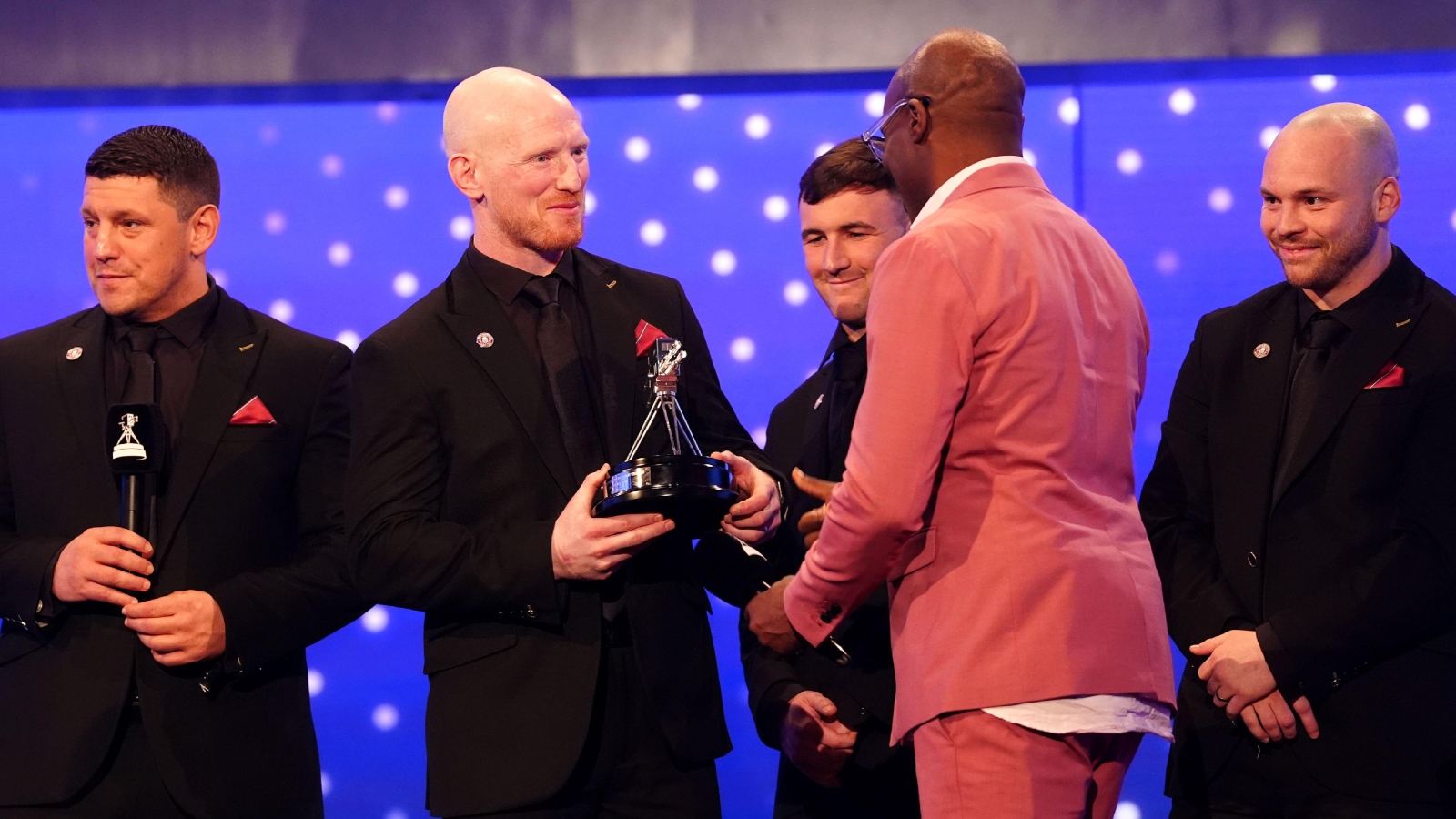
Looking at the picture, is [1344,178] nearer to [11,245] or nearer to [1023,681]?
[1023,681]

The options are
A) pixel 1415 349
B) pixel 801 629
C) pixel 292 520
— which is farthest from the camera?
pixel 292 520

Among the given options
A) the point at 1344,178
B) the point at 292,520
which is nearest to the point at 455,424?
the point at 292,520

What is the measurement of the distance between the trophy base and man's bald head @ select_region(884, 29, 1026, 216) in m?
0.60

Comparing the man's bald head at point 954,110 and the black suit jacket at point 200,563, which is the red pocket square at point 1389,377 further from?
the black suit jacket at point 200,563

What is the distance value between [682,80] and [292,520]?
2.18 metres

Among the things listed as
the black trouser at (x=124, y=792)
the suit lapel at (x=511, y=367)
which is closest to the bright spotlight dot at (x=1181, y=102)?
the suit lapel at (x=511, y=367)

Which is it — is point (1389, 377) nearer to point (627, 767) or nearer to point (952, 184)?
point (952, 184)

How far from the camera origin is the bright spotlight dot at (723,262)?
4.73m

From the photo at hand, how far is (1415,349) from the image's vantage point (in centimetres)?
293

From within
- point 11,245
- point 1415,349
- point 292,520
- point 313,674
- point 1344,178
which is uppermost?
point 11,245

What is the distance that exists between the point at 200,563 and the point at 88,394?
1.50 feet

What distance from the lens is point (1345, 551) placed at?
2.89 meters

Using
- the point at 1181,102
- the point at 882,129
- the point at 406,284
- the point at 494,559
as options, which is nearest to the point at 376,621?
the point at 406,284

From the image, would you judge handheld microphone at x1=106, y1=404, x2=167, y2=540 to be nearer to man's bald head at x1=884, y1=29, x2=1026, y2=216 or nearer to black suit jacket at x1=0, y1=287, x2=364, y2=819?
black suit jacket at x1=0, y1=287, x2=364, y2=819
